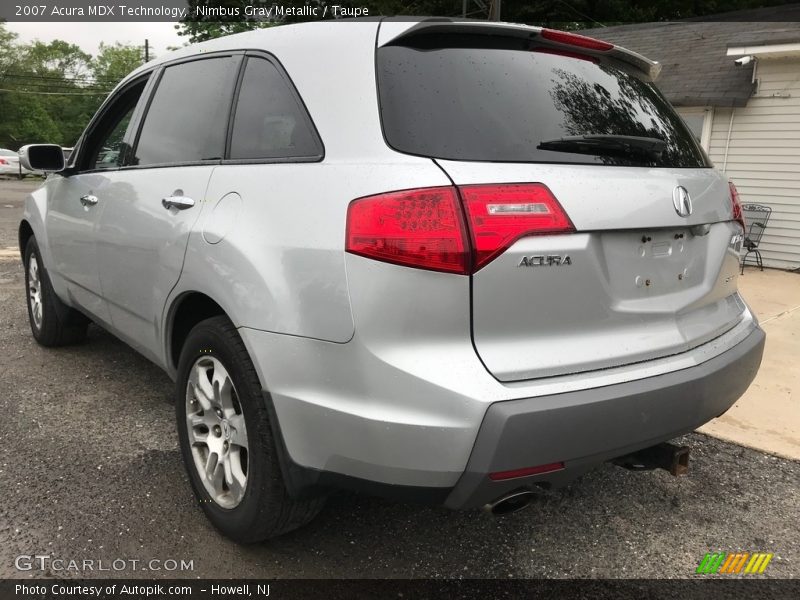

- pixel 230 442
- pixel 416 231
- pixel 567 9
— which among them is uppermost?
pixel 567 9

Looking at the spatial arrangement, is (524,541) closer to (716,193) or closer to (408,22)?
(716,193)

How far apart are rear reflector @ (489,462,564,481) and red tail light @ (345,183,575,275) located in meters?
0.54

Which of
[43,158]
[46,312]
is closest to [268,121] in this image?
[43,158]

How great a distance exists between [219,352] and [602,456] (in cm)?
125

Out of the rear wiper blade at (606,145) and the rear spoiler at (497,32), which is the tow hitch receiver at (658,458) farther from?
the rear spoiler at (497,32)

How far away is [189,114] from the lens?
2.86 meters

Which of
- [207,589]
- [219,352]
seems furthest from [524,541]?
[219,352]

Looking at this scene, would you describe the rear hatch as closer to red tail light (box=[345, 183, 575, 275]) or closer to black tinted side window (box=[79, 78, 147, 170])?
red tail light (box=[345, 183, 575, 275])

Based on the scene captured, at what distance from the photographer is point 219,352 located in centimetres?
224

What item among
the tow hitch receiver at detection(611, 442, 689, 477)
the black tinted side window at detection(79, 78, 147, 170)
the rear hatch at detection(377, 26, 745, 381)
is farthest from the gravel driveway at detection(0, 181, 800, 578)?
the black tinted side window at detection(79, 78, 147, 170)

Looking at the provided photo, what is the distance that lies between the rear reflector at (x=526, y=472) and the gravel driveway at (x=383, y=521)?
0.99ft

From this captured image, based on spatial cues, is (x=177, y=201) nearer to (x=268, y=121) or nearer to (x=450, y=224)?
(x=268, y=121)

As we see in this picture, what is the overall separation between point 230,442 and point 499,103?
144cm

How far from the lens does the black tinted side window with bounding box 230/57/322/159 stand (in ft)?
7.10
